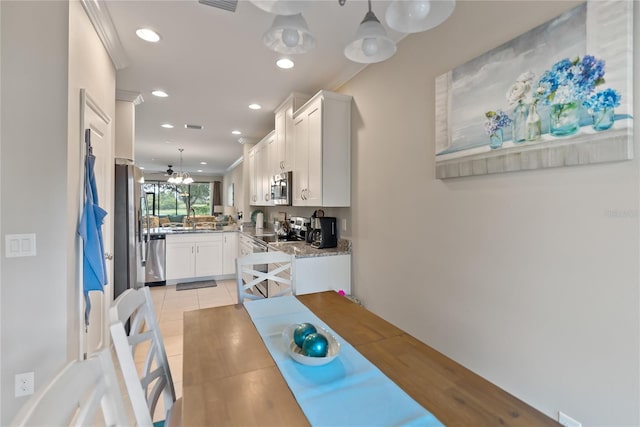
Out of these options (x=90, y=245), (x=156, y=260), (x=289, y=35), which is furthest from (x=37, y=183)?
(x=156, y=260)

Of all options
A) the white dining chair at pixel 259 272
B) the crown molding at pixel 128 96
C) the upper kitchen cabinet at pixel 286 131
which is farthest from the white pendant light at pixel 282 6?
the crown molding at pixel 128 96

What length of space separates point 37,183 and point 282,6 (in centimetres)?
159

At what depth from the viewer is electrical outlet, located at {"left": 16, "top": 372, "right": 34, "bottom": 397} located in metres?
1.56

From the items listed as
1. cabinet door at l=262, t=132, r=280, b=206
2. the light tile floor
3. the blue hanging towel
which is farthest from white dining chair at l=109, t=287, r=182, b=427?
cabinet door at l=262, t=132, r=280, b=206

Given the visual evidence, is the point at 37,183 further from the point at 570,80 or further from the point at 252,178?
the point at 252,178

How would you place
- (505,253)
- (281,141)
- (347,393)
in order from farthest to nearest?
(281,141)
(505,253)
(347,393)

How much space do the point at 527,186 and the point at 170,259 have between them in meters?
4.94

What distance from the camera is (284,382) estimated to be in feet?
3.31

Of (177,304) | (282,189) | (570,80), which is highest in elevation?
(570,80)

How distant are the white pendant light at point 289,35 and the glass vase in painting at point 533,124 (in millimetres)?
1046

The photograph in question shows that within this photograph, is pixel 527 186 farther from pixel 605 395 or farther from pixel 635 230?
pixel 605 395

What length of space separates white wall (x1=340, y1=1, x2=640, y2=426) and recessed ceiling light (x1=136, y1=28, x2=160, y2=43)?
5.83ft

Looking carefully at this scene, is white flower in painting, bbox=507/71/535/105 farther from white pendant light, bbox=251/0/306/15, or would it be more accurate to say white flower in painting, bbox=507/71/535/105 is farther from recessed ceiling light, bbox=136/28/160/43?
recessed ceiling light, bbox=136/28/160/43

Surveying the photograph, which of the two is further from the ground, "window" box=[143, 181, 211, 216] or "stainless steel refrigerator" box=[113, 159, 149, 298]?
"window" box=[143, 181, 211, 216]
